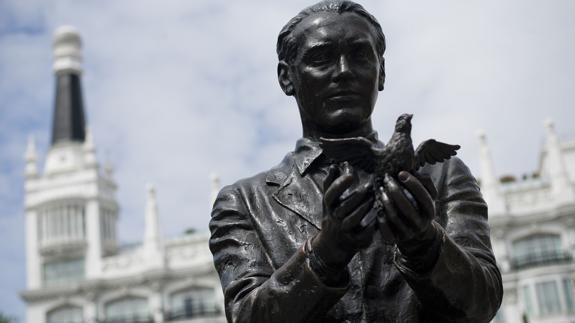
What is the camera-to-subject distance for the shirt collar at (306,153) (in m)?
4.16

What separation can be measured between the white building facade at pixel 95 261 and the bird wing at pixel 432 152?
59.0 metres

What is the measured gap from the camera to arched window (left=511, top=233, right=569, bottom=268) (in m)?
59.5

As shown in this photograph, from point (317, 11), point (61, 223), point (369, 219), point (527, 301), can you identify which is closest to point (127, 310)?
point (61, 223)

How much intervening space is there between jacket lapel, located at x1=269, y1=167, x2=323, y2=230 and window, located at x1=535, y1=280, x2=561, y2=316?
179 ft

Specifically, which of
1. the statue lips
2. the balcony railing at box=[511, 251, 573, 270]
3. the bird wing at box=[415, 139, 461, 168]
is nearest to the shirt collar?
the statue lips

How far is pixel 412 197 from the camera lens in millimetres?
3342

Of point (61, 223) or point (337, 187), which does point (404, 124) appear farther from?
point (61, 223)

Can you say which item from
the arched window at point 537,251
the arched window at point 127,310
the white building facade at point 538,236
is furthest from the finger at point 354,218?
the arched window at point 127,310

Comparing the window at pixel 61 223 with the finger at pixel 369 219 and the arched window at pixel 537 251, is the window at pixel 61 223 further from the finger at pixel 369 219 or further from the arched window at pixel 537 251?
the finger at pixel 369 219

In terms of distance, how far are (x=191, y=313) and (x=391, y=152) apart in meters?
61.0

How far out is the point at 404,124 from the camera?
3406 mm

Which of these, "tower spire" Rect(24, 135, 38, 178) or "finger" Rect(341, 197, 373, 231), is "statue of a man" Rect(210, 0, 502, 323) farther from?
"tower spire" Rect(24, 135, 38, 178)

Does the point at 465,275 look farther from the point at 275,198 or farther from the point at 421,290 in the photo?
the point at 275,198

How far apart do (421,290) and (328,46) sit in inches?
38.9
